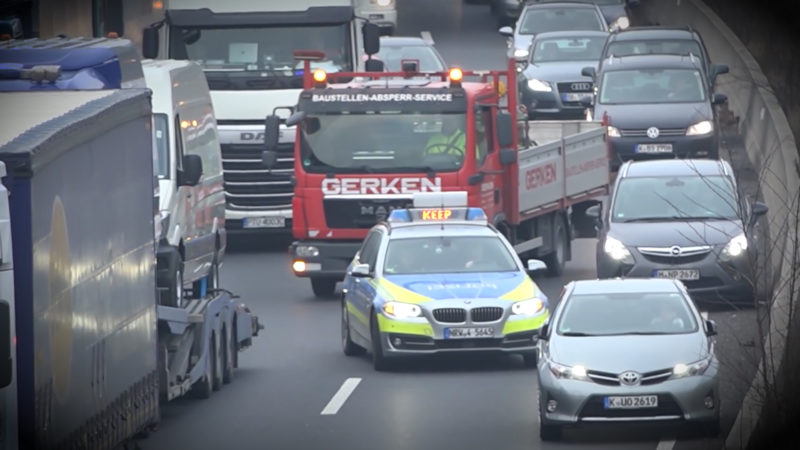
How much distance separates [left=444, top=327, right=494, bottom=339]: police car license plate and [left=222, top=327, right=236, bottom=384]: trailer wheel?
2.33m

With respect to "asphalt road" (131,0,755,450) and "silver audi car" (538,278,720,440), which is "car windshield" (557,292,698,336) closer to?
"silver audi car" (538,278,720,440)

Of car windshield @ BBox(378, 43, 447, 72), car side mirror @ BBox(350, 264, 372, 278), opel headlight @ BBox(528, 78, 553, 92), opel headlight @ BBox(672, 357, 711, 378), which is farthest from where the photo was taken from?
car windshield @ BBox(378, 43, 447, 72)

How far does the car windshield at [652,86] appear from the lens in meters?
38.1

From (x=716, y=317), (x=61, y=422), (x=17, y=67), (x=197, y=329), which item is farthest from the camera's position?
(x=716, y=317)

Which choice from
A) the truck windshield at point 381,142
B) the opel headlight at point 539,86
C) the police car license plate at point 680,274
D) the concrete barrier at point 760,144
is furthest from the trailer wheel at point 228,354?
the opel headlight at point 539,86

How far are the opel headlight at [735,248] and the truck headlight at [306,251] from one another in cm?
587

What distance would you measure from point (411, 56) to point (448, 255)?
2425 centimetres

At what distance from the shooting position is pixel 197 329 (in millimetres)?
20188

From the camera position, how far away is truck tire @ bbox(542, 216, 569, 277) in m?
31.4

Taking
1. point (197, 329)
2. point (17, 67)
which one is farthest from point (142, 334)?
point (197, 329)

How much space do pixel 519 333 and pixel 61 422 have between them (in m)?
11.1

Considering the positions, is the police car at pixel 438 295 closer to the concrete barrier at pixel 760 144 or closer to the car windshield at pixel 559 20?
the concrete barrier at pixel 760 144

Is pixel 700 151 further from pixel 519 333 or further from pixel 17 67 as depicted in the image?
pixel 17 67

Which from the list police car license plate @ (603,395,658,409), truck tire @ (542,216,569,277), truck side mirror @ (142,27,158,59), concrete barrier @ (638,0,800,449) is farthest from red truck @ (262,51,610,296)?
police car license plate @ (603,395,658,409)
